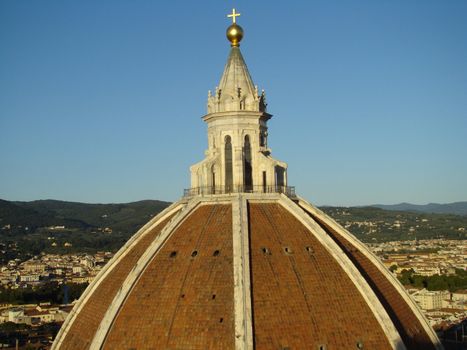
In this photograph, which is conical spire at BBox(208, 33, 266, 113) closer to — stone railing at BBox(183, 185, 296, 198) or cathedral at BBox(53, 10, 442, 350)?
cathedral at BBox(53, 10, 442, 350)

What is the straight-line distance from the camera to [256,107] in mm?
27875

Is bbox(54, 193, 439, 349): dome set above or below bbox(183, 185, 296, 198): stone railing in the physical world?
below

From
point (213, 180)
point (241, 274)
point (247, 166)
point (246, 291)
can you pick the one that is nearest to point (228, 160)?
point (247, 166)

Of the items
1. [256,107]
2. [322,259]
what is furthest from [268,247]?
[256,107]

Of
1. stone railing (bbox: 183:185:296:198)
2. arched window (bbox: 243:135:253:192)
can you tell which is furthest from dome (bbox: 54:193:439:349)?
arched window (bbox: 243:135:253:192)

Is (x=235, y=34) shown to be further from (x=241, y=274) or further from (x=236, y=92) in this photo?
(x=241, y=274)

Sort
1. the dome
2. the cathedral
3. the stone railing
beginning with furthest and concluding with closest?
the stone railing < the cathedral < the dome

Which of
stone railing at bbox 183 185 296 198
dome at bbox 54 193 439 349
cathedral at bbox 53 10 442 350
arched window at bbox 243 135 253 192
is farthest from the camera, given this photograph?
arched window at bbox 243 135 253 192

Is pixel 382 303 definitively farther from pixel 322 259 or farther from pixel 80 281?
pixel 80 281

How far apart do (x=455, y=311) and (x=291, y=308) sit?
8391 cm

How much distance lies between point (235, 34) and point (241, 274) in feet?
31.0

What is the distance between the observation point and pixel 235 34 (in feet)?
92.9

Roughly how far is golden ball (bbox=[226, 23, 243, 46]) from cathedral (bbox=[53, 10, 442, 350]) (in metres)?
0.04

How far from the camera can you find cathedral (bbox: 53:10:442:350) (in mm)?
22609
